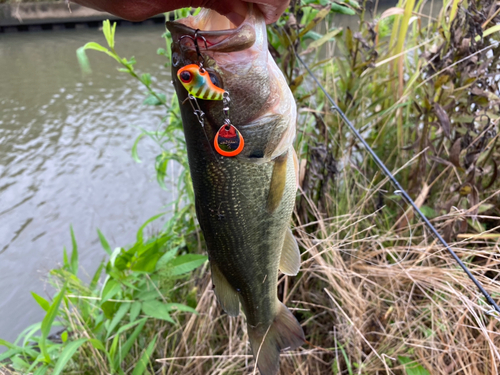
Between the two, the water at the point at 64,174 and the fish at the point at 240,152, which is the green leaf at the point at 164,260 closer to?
the fish at the point at 240,152

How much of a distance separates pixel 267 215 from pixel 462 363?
1200 mm

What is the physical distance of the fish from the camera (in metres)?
0.89

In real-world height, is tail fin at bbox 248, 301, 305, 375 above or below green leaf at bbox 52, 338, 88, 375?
above

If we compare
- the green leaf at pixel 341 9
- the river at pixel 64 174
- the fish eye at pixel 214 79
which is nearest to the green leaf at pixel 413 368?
the fish eye at pixel 214 79

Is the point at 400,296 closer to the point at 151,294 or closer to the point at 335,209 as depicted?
Answer: the point at 335,209

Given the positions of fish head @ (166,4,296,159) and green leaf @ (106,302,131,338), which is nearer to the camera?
fish head @ (166,4,296,159)

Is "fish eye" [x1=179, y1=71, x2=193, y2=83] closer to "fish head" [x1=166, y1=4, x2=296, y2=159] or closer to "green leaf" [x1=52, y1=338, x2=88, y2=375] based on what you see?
"fish head" [x1=166, y1=4, x2=296, y2=159]

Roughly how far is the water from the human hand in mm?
2466

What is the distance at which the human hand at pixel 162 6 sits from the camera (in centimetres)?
72

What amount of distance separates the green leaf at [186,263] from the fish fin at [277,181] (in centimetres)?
96

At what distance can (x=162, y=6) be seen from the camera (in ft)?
2.48

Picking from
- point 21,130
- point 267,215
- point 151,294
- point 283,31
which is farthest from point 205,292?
point 21,130

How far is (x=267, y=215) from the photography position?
1.13 metres

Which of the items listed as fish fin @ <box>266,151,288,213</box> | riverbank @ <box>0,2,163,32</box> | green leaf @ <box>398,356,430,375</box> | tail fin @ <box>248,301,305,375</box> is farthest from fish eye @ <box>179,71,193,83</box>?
riverbank @ <box>0,2,163,32</box>
